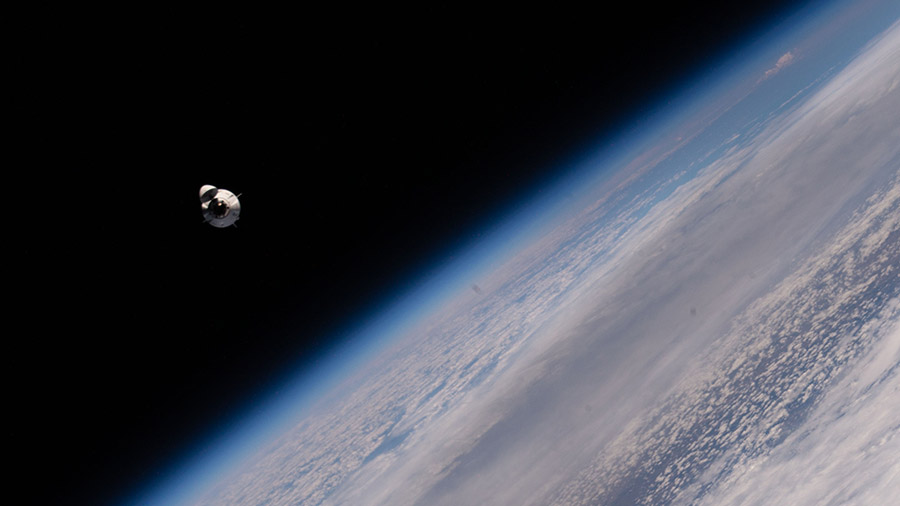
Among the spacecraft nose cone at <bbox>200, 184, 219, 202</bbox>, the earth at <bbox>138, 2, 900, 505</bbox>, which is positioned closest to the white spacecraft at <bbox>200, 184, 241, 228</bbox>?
the spacecraft nose cone at <bbox>200, 184, 219, 202</bbox>

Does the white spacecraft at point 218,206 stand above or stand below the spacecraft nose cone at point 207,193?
below

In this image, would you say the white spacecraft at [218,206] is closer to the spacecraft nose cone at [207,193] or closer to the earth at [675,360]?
the spacecraft nose cone at [207,193]

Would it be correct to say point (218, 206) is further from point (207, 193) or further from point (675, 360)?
point (675, 360)

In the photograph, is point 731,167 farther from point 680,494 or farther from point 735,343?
point 680,494

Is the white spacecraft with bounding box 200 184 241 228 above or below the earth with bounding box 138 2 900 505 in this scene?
above

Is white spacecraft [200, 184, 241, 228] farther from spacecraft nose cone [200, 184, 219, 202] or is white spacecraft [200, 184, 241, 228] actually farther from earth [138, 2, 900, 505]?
earth [138, 2, 900, 505]

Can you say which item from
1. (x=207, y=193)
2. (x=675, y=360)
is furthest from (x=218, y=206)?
(x=675, y=360)

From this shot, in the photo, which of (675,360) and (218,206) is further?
(675,360)

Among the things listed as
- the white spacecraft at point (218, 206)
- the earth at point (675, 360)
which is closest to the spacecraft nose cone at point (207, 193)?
the white spacecraft at point (218, 206)

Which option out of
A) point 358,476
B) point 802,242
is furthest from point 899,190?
point 358,476
